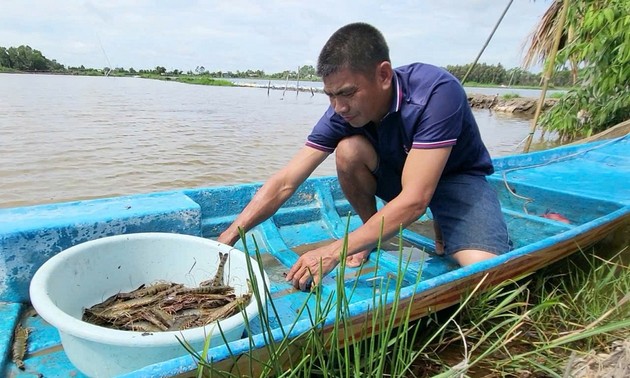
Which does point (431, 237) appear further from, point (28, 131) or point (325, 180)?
point (28, 131)

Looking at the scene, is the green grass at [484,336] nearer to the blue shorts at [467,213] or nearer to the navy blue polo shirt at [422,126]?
the blue shorts at [467,213]

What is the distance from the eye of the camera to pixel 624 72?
20.2 feet

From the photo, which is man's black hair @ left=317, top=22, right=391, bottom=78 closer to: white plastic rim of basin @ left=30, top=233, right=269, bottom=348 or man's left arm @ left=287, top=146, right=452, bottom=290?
man's left arm @ left=287, top=146, right=452, bottom=290

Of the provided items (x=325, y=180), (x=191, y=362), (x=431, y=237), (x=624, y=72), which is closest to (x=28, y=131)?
(x=325, y=180)

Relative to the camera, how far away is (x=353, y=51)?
1917 millimetres

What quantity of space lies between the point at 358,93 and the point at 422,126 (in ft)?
1.17

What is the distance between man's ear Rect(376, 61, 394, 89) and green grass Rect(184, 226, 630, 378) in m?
0.92

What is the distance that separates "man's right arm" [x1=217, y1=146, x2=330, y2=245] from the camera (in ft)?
7.29

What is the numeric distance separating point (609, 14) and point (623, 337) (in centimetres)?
553

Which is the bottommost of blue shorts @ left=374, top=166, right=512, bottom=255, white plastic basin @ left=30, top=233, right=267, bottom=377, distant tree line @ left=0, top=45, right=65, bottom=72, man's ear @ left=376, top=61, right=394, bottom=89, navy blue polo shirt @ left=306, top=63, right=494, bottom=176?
white plastic basin @ left=30, top=233, right=267, bottom=377

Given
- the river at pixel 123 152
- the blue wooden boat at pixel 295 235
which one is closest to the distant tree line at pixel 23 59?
the river at pixel 123 152

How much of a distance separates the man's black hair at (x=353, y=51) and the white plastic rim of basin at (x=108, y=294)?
950 millimetres

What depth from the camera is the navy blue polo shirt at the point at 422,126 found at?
2.06 meters

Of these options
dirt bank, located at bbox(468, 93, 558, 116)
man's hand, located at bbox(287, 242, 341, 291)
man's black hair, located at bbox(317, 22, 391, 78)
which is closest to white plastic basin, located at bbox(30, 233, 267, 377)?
man's hand, located at bbox(287, 242, 341, 291)
